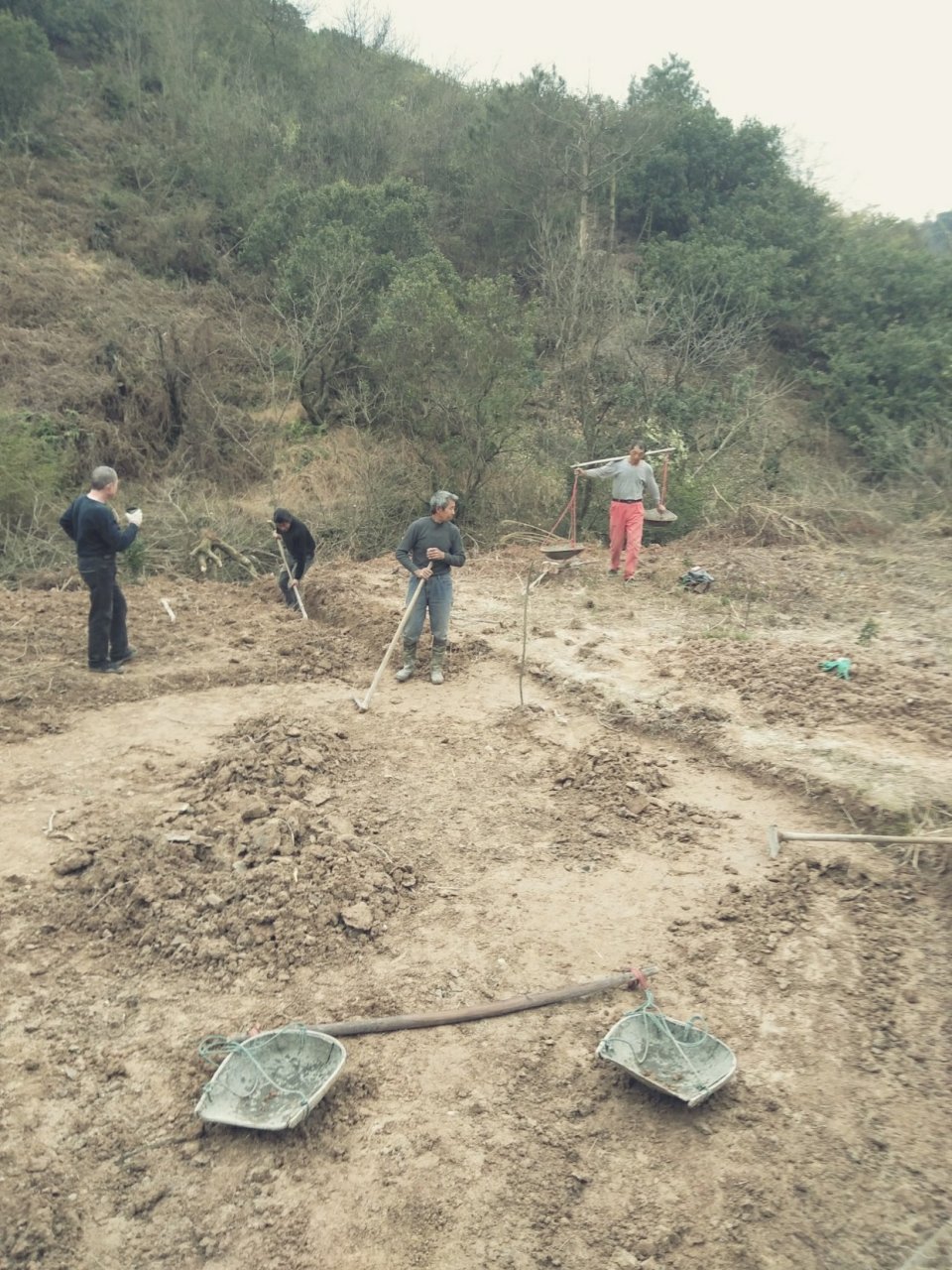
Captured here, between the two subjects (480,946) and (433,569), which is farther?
(433,569)

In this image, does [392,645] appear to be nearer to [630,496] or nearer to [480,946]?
[480,946]

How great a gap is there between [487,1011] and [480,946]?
0.49m

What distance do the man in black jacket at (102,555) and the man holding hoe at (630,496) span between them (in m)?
4.94

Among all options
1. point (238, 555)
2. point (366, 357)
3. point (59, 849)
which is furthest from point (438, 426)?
point (59, 849)

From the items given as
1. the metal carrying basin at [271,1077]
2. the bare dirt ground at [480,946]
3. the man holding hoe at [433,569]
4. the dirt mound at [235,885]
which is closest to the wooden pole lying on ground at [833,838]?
the bare dirt ground at [480,946]

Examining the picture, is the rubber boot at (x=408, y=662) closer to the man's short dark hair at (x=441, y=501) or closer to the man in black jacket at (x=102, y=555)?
the man's short dark hair at (x=441, y=501)

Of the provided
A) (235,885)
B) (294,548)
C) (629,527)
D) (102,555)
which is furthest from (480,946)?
(629,527)

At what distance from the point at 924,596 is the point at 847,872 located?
225 inches

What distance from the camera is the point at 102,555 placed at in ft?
23.7

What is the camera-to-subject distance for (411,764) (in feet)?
20.4

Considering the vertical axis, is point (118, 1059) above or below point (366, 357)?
below

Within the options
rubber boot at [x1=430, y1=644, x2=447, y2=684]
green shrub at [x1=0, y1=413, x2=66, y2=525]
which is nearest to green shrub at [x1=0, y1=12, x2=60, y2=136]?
green shrub at [x1=0, y1=413, x2=66, y2=525]

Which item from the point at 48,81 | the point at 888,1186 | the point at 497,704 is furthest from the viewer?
the point at 48,81

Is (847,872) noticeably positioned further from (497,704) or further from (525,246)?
(525,246)
